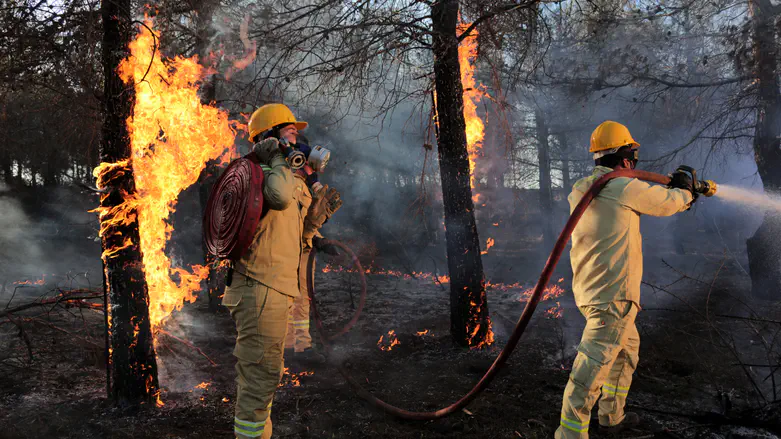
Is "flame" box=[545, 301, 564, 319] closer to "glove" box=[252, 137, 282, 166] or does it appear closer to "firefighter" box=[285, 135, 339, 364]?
"firefighter" box=[285, 135, 339, 364]

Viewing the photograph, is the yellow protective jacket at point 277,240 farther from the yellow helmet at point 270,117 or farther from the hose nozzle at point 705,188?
the hose nozzle at point 705,188

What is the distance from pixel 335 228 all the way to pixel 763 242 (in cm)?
1247

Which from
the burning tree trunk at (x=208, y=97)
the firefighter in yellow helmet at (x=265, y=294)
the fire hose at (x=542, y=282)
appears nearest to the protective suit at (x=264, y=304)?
the firefighter in yellow helmet at (x=265, y=294)

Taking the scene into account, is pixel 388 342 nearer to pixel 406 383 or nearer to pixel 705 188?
pixel 406 383

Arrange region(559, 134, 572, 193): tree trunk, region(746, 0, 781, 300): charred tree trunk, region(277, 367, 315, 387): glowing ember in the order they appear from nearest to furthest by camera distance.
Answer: region(277, 367, 315, 387): glowing ember < region(746, 0, 781, 300): charred tree trunk < region(559, 134, 572, 193): tree trunk

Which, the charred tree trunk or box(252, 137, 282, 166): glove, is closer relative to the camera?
box(252, 137, 282, 166): glove

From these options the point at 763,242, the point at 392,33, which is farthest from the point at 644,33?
the point at 392,33

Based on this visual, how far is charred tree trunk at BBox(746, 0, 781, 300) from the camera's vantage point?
7816mm

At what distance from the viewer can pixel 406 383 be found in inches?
208

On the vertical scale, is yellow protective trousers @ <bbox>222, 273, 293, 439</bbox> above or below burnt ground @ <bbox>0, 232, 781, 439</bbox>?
above

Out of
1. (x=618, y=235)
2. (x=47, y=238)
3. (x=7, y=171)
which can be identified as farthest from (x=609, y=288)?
(x=7, y=171)

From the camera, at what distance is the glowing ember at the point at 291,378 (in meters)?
5.25

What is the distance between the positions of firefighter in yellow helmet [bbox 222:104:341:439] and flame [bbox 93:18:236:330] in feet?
5.54

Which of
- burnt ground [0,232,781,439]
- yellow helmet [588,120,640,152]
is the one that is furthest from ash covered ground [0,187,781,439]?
yellow helmet [588,120,640,152]
